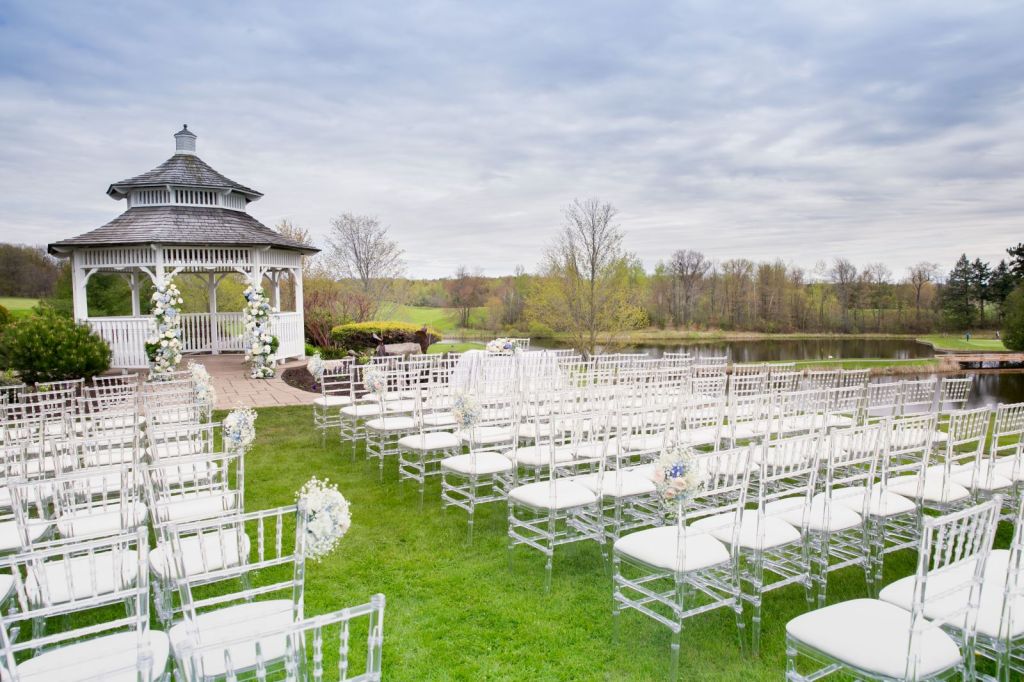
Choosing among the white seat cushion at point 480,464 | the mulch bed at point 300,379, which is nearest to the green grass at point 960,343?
the mulch bed at point 300,379

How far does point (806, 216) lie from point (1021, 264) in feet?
52.3

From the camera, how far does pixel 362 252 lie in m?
29.3

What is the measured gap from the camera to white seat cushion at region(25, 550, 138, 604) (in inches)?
93.7

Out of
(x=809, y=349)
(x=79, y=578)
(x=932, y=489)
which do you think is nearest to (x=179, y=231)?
(x=79, y=578)

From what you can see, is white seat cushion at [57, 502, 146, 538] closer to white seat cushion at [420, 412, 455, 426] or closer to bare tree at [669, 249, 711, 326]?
white seat cushion at [420, 412, 455, 426]

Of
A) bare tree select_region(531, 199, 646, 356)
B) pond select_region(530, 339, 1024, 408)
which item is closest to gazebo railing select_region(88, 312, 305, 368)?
bare tree select_region(531, 199, 646, 356)

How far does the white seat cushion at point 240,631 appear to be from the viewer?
221cm

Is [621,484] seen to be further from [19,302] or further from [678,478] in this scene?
[19,302]

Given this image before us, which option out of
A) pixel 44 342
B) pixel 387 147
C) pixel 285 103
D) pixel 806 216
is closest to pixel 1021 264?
pixel 806 216

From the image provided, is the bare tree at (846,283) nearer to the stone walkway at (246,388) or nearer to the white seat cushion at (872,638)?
the stone walkway at (246,388)

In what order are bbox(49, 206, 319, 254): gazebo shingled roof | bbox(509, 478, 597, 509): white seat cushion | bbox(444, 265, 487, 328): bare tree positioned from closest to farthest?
bbox(509, 478, 597, 509): white seat cushion → bbox(49, 206, 319, 254): gazebo shingled roof → bbox(444, 265, 487, 328): bare tree

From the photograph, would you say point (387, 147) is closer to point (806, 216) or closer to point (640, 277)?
point (806, 216)

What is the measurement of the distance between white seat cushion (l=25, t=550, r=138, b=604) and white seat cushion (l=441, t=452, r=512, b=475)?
2.16m

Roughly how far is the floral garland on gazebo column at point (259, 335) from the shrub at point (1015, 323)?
3388cm
